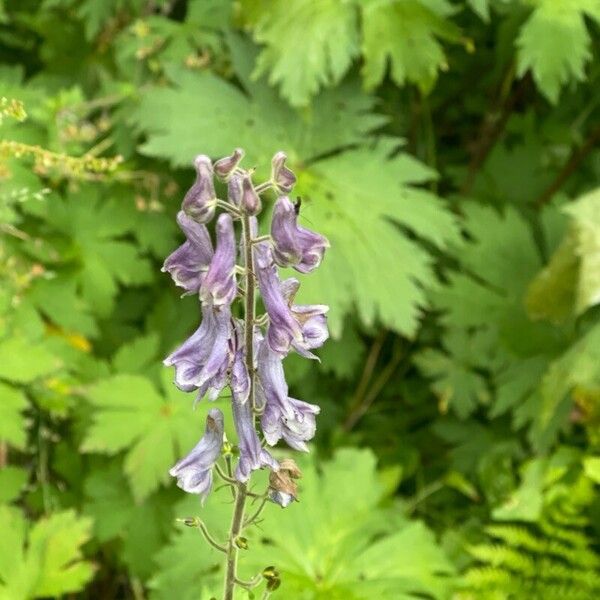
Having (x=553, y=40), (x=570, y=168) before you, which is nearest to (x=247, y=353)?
(x=553, y=40)

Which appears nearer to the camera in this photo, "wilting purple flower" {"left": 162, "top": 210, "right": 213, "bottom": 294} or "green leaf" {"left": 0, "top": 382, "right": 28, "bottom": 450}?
"wilting purple flower" {"left": 162, "top": 210, "right": 213, "bottom": 294}

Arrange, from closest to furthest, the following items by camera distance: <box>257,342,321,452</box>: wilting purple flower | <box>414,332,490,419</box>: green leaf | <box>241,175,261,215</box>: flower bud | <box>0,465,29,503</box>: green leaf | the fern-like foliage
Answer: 1. <box>241,175,261,215</box>: flower bud
2. <box>257,342,321,452</box>: wilting purple flower
3. the fern-like foliage
4. <box>0,465,29,503</box>: green leaf
5. <box>414,332,490,419</box>: green leaf

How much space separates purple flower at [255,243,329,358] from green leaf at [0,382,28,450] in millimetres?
1097

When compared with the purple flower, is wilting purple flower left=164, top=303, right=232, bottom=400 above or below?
below

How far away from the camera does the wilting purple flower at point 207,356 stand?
0.99 meters

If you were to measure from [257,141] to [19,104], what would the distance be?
1179mm

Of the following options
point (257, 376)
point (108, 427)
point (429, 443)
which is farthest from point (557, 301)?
point (257, 376)

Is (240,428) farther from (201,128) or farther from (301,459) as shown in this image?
(201,128)

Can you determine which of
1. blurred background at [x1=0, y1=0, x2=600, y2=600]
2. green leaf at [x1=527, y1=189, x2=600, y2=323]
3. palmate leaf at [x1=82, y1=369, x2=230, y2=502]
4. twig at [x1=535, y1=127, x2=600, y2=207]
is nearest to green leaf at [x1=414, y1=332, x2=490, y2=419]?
blurred background at [x1=0, y1=0, x2=600, y2=600]

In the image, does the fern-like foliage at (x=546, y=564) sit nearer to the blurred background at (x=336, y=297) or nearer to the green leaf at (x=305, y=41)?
the blurred background at (x=336, y=297)

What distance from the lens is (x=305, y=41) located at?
2.24 m

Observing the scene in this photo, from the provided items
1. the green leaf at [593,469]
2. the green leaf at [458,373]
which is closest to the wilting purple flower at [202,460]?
the green leaf at [593,469]

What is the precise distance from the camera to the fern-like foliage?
197 cm

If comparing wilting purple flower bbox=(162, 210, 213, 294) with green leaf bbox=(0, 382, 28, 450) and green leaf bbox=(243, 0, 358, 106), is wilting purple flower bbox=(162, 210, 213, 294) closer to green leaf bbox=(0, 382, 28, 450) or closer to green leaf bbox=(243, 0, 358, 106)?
green leaf bbox=(0, 382, 28, 450)
